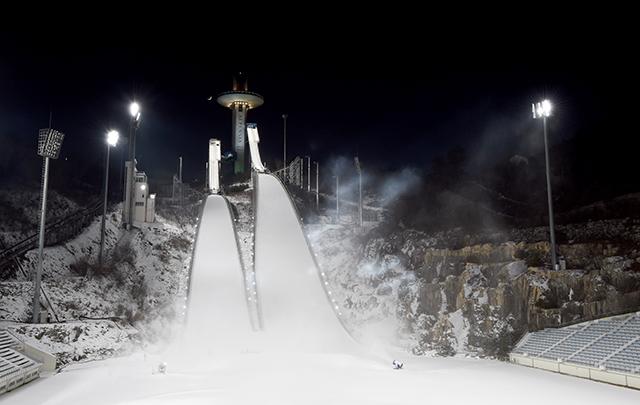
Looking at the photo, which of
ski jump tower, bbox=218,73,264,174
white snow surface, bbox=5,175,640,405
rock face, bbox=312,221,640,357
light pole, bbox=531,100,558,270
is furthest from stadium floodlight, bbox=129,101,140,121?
ski jump tower, bbox=218,73,264,174

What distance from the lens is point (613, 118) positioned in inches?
1148

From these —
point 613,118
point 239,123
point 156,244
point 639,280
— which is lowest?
point 639,280

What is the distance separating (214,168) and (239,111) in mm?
18788

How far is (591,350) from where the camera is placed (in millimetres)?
13367

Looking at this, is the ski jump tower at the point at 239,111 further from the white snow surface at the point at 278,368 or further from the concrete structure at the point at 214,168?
the white snow surface at the point at 278,368

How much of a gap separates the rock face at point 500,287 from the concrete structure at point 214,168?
16230 mm

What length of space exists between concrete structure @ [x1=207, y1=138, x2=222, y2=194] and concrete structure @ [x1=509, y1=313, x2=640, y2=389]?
81.1 feet

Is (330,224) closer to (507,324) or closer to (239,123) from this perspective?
(507,324)

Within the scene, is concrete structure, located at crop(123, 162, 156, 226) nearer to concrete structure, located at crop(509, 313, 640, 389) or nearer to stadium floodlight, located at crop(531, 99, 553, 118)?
stadium floodlight, located at crop(531, 99, 553, 118)

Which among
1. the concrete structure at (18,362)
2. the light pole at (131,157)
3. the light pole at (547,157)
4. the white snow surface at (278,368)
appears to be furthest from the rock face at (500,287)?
the light pole at (131,157)

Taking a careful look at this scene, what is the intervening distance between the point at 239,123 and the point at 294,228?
96.8 ft

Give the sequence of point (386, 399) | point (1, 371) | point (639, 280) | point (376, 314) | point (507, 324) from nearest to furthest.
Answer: point (386, 399) < point (1, 371) < point (639, 280) < point (507, 324) < point (376, 314)

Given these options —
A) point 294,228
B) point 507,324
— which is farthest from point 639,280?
point 294,228

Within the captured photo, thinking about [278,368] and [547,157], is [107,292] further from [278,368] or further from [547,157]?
[547,157]
